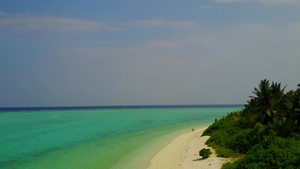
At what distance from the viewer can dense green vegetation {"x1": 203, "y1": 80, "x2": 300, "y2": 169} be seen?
16453 mm

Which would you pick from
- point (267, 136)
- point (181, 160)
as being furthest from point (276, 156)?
point (181, 160)

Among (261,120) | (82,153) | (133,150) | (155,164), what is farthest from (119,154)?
(261,120)

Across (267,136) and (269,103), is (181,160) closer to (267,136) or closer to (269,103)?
(267,136)

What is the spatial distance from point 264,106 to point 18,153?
101ft

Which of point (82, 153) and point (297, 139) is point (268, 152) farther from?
point (82, 153)

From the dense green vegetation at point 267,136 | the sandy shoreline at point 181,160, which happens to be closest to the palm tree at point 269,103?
the dense green vegetation at point 267,136

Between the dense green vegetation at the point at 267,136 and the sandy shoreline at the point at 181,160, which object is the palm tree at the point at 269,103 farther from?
the sandy shoreline at the point at 181,160

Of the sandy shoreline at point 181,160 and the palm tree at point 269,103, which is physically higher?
the palm tree at point 269,103

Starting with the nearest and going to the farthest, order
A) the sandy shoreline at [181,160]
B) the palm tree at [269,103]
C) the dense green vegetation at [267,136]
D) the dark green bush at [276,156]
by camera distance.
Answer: the dark green bush at [276,156]
the dense green vegetation at [267,136]
the sandy shoreline at [181,160]
the palm tree at [269,103]

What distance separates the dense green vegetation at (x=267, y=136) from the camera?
16.5 m

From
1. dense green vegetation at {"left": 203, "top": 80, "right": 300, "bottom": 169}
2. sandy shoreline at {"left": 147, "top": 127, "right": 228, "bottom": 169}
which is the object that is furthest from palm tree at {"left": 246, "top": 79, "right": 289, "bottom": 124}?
sandy shoreline at {"left": 147, "top": 127, "right": 228, "bottom": 169}

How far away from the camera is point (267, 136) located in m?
21.7

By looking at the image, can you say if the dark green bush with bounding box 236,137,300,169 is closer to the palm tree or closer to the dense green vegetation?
the dense green vegetation

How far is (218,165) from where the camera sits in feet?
63.9
